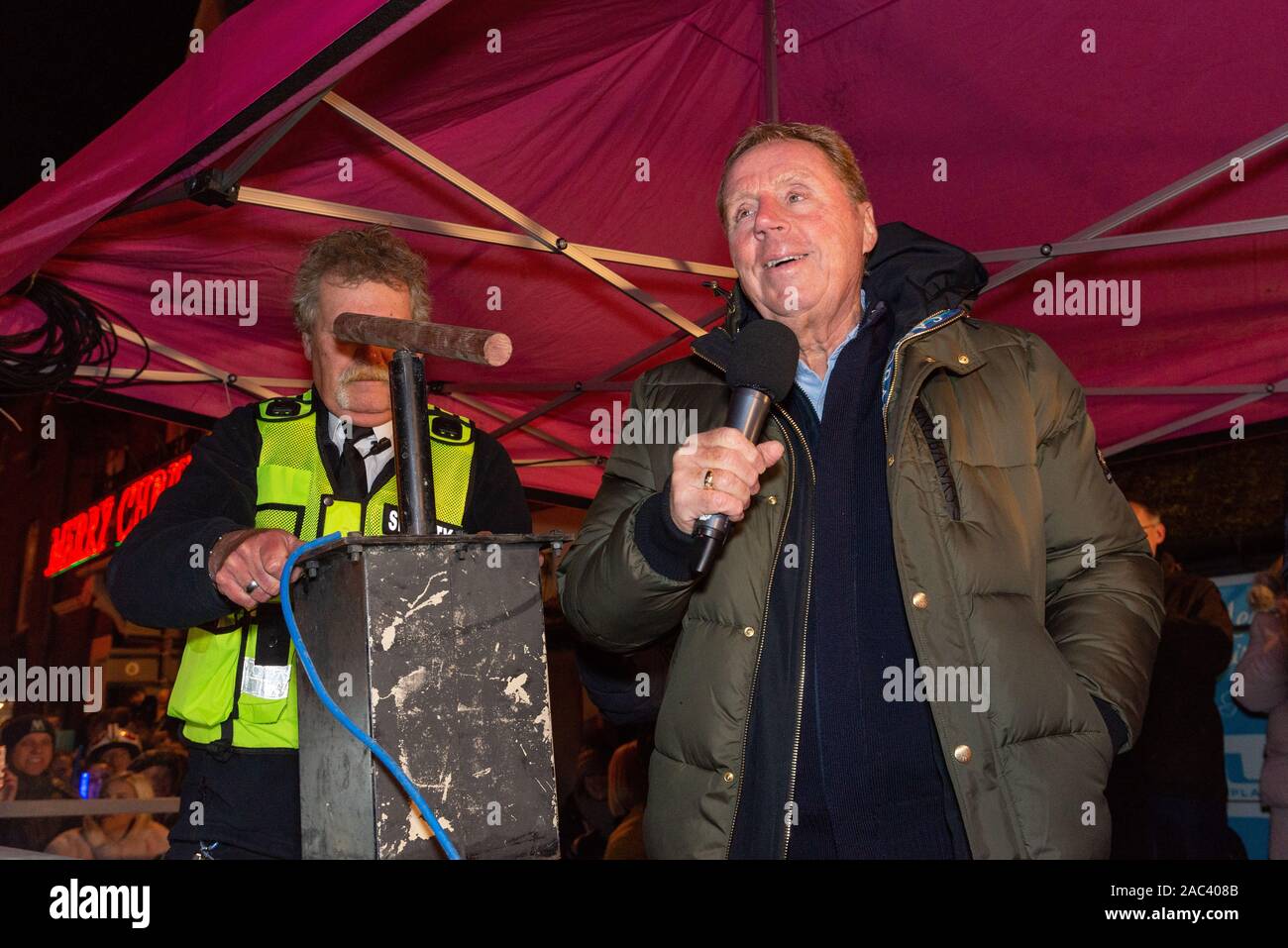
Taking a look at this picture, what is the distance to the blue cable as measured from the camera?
4.40ft

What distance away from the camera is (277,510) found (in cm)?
246

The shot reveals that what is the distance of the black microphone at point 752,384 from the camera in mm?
1636

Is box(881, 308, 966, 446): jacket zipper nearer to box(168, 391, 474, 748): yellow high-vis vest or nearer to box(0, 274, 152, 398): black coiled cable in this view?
box(168, 391, 474, 748): yellow high-vis vest

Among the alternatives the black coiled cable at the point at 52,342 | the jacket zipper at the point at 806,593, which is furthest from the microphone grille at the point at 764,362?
the black coiled cable at the point at 52,342

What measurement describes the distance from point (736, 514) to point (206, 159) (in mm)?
2535

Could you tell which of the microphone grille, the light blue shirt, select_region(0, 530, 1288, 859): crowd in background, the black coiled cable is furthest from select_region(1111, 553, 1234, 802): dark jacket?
the black coiled cable

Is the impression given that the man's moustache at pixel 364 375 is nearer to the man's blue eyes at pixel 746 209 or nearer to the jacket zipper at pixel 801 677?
the man's blue eyes at pixel 746 209

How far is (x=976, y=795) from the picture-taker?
181 cm

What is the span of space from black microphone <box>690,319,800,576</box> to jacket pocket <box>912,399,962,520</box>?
0.32 meters

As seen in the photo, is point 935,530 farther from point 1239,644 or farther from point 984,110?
point 1239,644

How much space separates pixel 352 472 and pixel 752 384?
1105 mm

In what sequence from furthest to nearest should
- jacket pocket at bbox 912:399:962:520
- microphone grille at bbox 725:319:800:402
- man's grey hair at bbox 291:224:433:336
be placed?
man's grey hair at bbox 291:224:433:336
jacket pocket at bbox 912:399:962:520
microphone grille at bbox 725:319:800:402

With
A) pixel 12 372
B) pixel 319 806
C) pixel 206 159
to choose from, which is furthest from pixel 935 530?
pixel 12 372

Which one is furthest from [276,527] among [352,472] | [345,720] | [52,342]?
[52,342]
